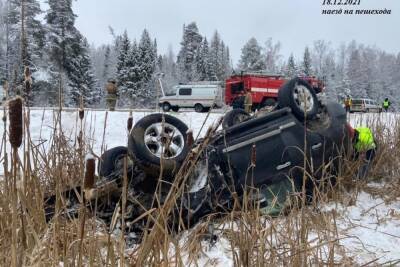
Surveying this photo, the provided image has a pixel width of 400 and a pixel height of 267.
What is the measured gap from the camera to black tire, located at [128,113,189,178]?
3.08 metres

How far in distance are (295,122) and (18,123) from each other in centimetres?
321

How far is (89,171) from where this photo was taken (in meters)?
0.82

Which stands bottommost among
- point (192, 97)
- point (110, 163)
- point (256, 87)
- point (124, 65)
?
point (110, 163)

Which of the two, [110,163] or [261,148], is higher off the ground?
[261,148]

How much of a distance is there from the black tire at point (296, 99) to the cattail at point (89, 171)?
3.31 meters

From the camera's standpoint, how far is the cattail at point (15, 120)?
789 millimetres

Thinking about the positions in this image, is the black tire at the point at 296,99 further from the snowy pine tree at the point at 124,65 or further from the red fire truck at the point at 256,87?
the snowy pine tree at the point at 124,65

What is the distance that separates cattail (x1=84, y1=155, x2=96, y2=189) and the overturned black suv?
1.96 metres

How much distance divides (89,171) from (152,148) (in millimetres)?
2635

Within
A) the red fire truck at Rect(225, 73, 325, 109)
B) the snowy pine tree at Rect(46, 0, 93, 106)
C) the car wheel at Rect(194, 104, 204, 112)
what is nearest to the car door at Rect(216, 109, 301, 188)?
the red fire truck at Rect(225, 73, 325, 109)

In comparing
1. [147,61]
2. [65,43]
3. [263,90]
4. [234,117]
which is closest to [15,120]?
[234,117]

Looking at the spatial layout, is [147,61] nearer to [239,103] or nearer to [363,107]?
[239,103]

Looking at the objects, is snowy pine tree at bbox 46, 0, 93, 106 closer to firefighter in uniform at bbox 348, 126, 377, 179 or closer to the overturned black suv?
firefighter in uniform at bbox 348, 126, 377, 179

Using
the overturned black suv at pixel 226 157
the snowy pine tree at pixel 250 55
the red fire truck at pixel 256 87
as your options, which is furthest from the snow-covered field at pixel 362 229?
the snowy pine tree at pixel 250 55
